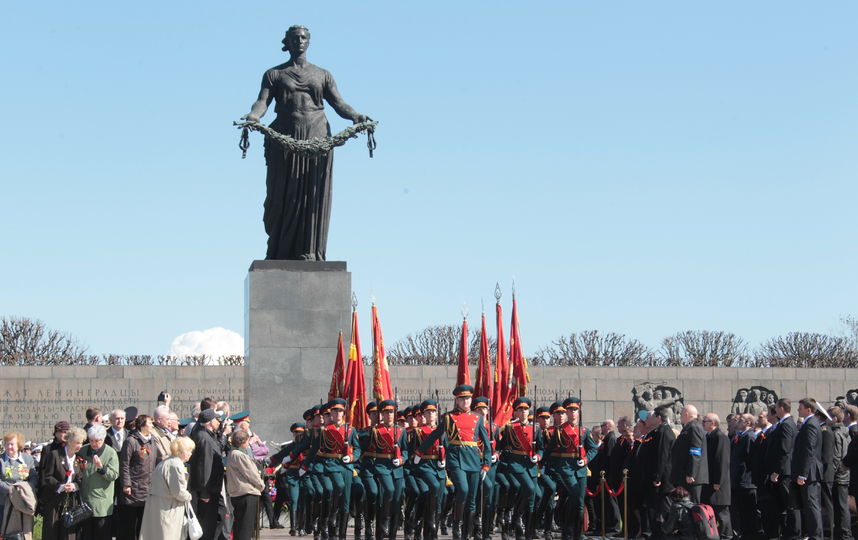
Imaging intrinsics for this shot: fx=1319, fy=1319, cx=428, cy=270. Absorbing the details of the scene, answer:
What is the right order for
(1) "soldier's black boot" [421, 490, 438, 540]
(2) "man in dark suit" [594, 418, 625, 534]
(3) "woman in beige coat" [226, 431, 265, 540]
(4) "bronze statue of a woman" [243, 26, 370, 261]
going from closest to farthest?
(3) "woman in beige coat" [226, 431, 265, 540] < (1) "soldier's black boot" [421, 490, 438, 540] < (2) "man in dark suit" [594, 418, 625, 534] < (4) "bronze statue of a woman" [243, 26, 370, 261]

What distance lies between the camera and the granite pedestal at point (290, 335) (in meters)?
18.0

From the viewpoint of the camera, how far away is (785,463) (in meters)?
14.6

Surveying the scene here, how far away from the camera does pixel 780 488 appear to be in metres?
15.0

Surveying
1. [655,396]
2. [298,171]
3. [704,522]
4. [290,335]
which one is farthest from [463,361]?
[655,396]

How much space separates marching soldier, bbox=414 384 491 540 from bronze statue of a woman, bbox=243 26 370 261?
454cm

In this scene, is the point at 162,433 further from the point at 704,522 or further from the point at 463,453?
the point at 704,522

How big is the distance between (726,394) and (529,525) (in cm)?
1271

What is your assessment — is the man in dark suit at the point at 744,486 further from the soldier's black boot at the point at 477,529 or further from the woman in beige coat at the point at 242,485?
the woman in beige coat at the point at 242,485

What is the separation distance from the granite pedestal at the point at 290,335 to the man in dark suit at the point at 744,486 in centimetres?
546

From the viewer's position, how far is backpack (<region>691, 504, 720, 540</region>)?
13.4m

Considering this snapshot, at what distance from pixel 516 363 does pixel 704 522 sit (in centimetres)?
554

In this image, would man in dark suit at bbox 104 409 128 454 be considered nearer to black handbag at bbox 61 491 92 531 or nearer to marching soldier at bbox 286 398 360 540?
black handbag at bbox 61 491 92 531

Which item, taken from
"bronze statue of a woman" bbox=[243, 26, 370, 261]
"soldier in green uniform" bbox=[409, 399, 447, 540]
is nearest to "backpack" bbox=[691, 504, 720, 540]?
"soldier in green uniform" bbox=[409, 399, 447, 540]

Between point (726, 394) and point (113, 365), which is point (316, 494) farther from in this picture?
point (726, 394)
